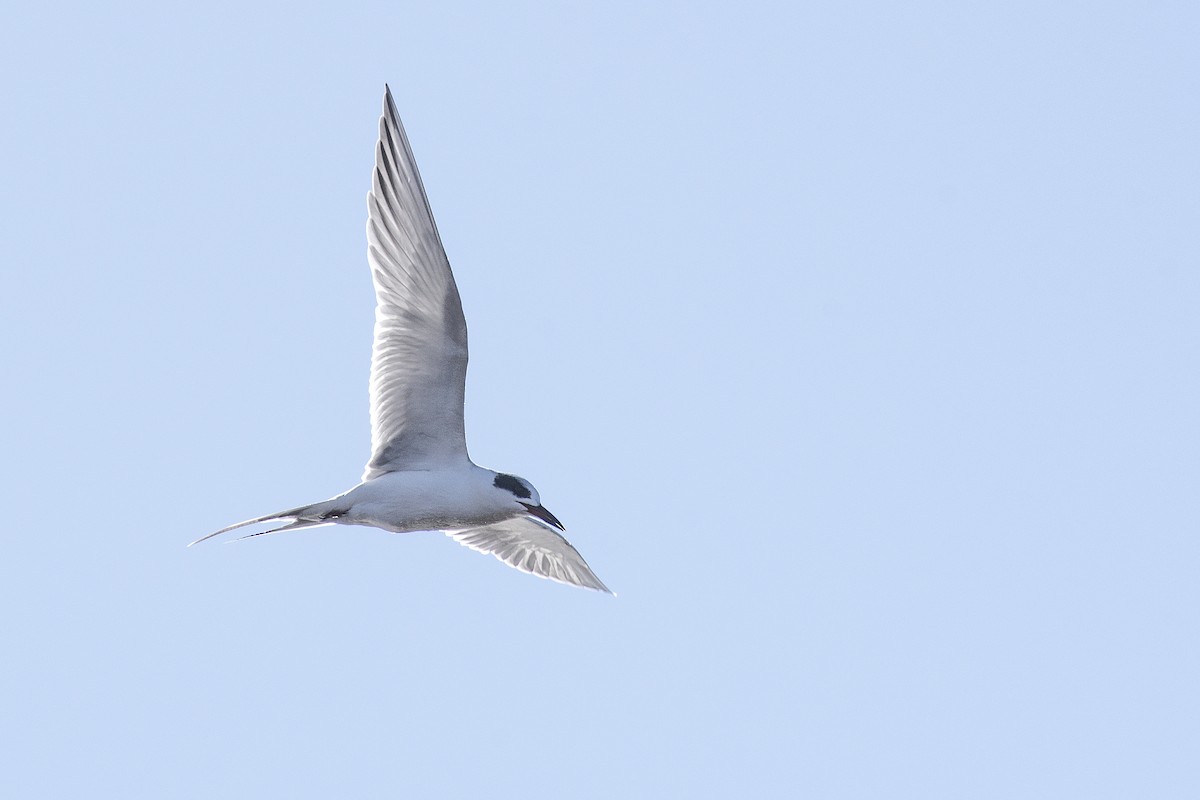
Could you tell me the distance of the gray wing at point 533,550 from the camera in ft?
Result: 45.8

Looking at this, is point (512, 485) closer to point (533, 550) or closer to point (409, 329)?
point (409, 329)

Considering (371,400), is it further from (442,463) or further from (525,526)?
(525,526)

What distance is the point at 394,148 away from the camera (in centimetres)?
1097

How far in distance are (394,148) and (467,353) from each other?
65.2 inches

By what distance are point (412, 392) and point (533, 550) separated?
10.7 feet

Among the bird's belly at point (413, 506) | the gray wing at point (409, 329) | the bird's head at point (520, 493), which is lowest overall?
the bird's belly at point (413, 506)

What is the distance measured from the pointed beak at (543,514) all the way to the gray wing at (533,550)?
1.95m

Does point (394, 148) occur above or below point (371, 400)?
→ above

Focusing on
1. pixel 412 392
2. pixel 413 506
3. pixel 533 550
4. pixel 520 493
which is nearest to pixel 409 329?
pixel 412 392

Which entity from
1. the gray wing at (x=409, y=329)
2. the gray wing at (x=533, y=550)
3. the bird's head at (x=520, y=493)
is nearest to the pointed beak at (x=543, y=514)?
the bird's head at (x=520, y=493)

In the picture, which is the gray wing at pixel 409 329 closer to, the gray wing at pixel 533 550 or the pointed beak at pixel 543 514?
the pointed beak at pixel 543 514

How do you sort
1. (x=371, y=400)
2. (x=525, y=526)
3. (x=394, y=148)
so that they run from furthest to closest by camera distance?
(x=525, y=526), (x=371, y=400), (x=394, y=148)

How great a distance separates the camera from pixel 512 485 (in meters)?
11.6

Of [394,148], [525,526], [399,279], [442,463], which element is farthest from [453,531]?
[394,148]
